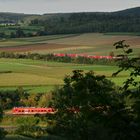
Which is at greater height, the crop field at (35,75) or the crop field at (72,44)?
the crop field at (72,44)

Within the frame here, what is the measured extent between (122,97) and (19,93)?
51.8 meters

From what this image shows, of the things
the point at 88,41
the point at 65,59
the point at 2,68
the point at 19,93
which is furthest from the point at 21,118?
the point at 88,41

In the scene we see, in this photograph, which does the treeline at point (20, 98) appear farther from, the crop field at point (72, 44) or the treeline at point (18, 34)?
the treeline at point (18, 34)

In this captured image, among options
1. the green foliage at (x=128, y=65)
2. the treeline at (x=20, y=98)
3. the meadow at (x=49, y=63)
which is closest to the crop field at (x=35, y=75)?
the meadow at (x=49, y=63)

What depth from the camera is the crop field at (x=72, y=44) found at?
364 ft

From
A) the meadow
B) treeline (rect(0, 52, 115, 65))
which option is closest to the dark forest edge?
the meadow

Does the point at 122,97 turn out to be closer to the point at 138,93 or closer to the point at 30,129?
the point at 138,93

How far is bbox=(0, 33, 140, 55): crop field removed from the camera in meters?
111

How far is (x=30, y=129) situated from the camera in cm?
3853

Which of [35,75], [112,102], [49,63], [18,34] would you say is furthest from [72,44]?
[112,102]

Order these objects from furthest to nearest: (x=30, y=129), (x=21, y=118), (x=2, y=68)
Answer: (x=2, y=68) → (x=21, y=118) → (x=30, y=129)

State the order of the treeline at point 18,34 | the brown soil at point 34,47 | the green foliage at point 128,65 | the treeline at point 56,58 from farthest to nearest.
A: the treeline at point 18,34, the brown soil at point 34,47, the treeline at point 56,58, the green foliage at point 128,65

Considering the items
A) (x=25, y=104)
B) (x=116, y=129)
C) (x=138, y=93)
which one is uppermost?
(x=138, y=93)

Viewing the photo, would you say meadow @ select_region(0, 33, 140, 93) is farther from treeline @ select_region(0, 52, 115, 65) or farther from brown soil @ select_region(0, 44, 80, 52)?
treeline @ select_region(0, 52, 115, 65)
